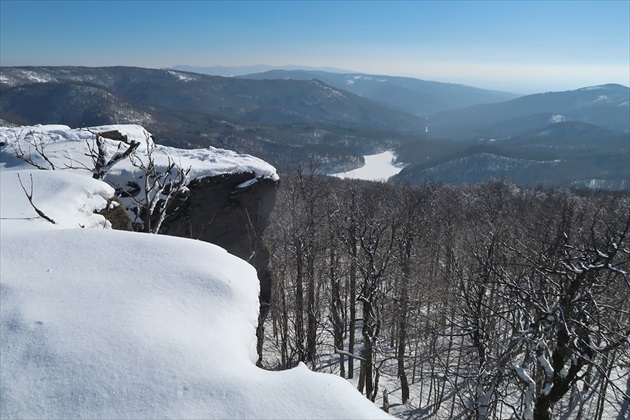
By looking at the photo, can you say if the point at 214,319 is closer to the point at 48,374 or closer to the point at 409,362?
the point at 48,374

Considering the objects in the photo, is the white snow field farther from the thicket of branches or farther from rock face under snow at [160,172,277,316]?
rock face under snow at [160,172,277,316]

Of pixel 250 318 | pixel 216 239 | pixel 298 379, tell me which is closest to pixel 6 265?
pixel 250 318

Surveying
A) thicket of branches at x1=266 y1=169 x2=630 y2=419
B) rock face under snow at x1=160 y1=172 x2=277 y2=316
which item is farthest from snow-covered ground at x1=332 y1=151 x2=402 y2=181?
rock face under snow at x1=160 y1=172 x2=277 y2=316

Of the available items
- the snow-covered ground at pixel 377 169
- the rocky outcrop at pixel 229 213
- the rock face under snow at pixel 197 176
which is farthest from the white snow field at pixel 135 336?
the snow-covered ground at pixel 377 169

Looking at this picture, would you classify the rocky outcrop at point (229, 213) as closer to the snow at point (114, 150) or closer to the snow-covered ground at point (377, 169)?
the snow at point (114, 150)

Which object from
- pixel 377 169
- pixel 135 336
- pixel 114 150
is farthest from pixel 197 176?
pixel 377 169
